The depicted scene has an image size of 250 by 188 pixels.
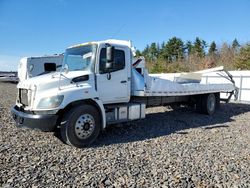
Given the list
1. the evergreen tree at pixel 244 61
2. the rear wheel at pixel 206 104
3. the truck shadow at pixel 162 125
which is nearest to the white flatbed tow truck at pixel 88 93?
the truck shadow at pixel 162 125

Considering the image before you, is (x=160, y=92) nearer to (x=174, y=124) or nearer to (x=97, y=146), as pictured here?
(x=174, y=124)

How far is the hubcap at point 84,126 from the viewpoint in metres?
6.00

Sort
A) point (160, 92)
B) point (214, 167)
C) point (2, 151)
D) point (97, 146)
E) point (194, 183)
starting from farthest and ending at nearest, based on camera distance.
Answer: point (160, 92), point (97, 146), point (2, 151), point (214, 167), point (194, 183)

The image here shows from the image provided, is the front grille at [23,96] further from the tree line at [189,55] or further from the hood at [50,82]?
the tree line at [189,55]

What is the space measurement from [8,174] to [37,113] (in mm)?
1691

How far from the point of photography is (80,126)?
19.8 feet

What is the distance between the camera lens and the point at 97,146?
20.3 feet

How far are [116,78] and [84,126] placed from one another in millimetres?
1663

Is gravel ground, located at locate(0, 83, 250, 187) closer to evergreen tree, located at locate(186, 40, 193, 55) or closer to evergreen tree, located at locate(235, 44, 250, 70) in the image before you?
evergreen tree, located at locate(235, 44, 250, 70)

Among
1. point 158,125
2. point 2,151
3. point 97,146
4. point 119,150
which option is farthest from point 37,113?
point 158,125

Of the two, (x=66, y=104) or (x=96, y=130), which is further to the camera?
(x=96, y=130)

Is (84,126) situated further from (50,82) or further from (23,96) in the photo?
(23,96)

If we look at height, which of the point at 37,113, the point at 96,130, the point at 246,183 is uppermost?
the point at 37,113

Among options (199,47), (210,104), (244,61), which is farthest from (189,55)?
(210,104)
